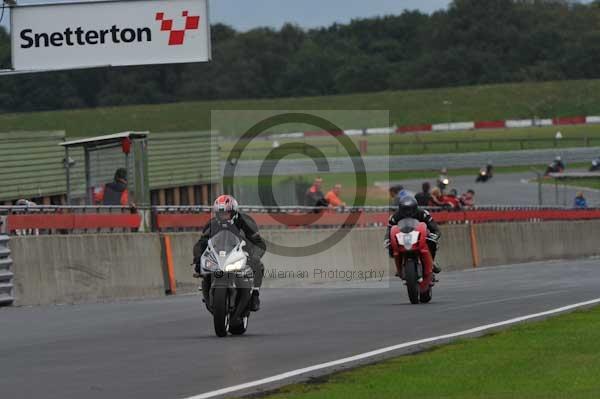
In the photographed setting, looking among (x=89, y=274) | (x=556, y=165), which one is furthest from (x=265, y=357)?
(x=556, y=165)

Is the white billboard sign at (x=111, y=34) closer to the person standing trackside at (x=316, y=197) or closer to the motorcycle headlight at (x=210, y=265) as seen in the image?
the person standing trackside at (x=316, y=197)

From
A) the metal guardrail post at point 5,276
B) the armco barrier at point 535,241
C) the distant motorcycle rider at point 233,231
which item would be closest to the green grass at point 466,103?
the armco barrier at point 535,241

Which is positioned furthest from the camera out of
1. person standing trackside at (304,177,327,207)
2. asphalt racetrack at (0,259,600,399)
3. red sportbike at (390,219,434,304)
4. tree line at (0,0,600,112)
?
tree line at (0,0,600,112)

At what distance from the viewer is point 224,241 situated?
592 inches

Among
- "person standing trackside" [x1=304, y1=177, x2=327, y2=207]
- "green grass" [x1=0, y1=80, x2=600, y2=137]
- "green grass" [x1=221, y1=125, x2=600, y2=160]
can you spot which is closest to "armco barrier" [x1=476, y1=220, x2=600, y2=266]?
"person standing trackside" [x1=304, y1=177, x2=327, y2=207]

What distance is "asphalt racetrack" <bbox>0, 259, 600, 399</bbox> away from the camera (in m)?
11.1

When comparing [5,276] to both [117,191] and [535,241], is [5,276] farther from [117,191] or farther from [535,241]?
[535,241]

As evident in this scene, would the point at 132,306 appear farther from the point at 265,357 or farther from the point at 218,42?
the point at 218,42

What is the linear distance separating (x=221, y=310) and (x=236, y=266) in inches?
17.8

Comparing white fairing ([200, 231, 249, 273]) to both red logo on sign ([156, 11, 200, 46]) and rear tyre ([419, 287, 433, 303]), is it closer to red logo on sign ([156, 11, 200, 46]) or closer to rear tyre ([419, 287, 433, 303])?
rear tyre ([419, 287, 433, 303])

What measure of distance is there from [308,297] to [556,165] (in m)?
50.9

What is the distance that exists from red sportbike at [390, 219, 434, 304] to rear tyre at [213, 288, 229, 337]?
5.01 m

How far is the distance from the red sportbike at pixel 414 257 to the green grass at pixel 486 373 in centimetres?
574

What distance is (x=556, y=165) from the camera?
71.3 metres
